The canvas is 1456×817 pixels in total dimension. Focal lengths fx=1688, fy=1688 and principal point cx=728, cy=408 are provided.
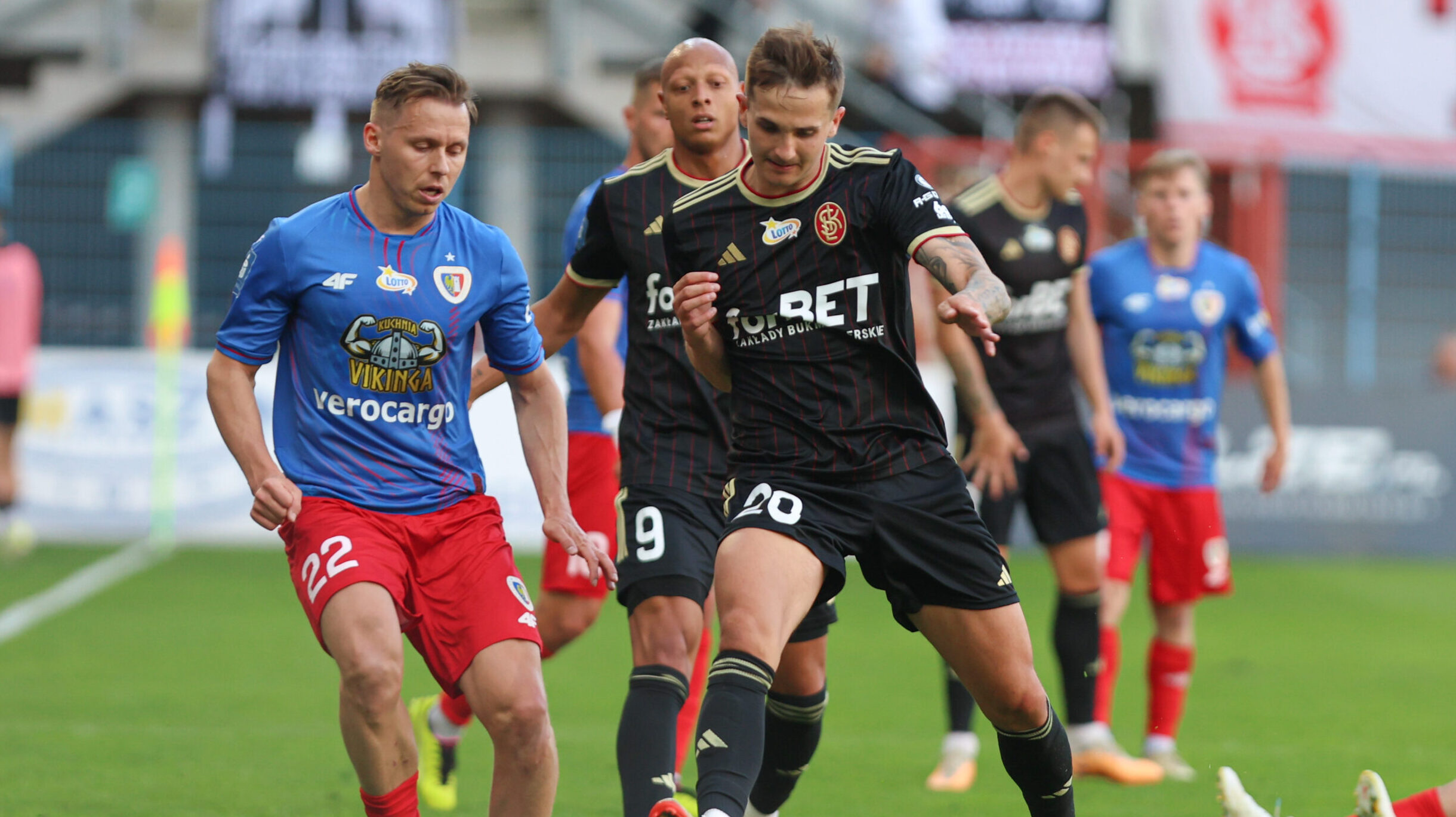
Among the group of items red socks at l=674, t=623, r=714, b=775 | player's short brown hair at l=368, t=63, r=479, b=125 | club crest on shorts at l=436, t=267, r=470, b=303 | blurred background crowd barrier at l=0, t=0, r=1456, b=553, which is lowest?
red socks at l=674, t=623, r=714, b=775

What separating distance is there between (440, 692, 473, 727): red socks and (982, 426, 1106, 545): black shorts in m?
2.15

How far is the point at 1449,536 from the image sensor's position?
1437 cm

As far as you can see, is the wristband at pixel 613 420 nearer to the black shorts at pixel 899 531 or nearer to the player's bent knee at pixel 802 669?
the player's bent knee at pixel 802 669

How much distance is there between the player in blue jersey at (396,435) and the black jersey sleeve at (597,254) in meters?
0.47

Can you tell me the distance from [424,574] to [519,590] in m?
0.24

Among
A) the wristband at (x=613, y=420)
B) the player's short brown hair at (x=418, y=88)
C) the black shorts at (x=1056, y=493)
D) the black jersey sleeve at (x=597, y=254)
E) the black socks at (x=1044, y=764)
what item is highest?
the player's short brown hair at (x=418, y=88)

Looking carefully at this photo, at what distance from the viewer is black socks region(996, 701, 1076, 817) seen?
4.30 m

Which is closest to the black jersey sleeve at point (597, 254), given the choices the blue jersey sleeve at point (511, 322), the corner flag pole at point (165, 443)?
the blue jersey sleeve at point (511, 322)

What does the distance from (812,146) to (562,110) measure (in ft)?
52.9

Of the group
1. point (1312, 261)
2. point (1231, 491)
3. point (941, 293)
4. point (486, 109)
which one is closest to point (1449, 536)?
point (1231, 491)

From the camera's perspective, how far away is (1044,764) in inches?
171

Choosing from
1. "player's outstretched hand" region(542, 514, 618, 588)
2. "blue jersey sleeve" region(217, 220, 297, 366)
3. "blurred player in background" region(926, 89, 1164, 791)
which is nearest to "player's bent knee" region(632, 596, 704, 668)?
"player's outstretched hand" region(542, 514, 618, 588)

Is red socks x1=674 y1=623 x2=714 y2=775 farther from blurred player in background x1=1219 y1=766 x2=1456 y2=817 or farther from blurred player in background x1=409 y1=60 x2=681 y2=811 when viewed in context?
blurred player in background x1=1219 y1=766 x2=1456 y2=817

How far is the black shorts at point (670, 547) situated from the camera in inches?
192
